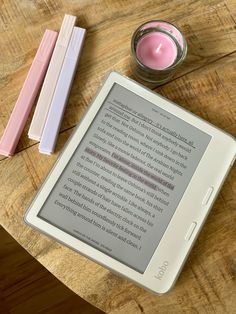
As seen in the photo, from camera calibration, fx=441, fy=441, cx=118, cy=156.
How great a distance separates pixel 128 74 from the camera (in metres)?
0.62

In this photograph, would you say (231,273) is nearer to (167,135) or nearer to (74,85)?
(167,135)

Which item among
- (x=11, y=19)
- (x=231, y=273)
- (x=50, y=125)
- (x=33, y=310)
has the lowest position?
(x=33, y=310)

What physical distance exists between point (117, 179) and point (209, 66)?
22 centimetres

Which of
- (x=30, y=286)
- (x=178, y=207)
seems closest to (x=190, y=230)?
(x=178, y=207)

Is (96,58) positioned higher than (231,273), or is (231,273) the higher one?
(96,58)

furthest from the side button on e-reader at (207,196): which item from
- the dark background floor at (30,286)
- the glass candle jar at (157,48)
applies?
the dark background floor at (30,286)

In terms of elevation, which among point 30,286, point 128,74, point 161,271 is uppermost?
point 128,74

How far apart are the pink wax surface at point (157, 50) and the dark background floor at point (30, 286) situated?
62cm

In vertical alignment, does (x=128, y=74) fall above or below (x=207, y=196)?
above

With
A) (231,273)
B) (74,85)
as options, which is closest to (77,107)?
(74,85)

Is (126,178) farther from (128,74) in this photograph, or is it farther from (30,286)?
(30,286)

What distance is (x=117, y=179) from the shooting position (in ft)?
1.85

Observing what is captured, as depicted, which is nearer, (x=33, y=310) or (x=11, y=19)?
(x=11, y=19)

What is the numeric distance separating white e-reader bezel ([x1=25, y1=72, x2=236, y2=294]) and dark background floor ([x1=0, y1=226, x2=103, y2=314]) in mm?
532
